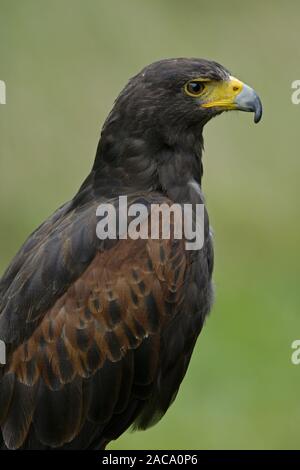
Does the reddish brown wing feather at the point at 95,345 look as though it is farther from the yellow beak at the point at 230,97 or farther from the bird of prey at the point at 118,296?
the yellow beak at the point at 230,97

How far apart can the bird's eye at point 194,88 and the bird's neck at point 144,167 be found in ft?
0.79

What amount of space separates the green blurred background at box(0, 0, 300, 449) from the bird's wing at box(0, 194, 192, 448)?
485cm

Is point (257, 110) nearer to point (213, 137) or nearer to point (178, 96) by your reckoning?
point (178, 96)

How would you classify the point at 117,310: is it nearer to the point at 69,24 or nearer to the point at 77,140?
the point at 77,140

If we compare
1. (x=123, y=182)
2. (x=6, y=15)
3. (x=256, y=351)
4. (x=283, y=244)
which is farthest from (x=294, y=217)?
(x=123, y=182)

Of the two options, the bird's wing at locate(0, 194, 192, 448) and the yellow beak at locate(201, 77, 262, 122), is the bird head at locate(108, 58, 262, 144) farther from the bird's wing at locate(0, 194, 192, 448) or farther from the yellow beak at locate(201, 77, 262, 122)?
the bird's wing at locate(0, 194, 192, 448)

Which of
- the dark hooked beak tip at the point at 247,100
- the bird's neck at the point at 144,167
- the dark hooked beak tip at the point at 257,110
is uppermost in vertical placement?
the dark hooked beak tip at the point at 247,100

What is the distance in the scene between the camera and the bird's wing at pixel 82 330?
9336 mm

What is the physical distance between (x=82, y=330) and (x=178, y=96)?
50.8 inches

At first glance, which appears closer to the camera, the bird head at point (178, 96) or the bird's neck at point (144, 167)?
the bird head at point (178, 96)

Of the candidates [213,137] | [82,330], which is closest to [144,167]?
[82,330]

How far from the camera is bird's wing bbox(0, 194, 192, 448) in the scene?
934 centimetres

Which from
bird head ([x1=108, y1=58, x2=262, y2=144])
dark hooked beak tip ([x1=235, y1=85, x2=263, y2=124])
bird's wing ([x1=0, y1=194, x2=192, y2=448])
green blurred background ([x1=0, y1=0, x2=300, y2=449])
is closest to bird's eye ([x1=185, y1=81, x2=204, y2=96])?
bird head ([x1=108, y1=58, x2=262, y2=144])

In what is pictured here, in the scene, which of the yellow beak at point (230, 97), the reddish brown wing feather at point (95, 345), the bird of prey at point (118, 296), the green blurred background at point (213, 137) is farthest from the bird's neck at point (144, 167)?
the green blurred background at point (213, 137)
